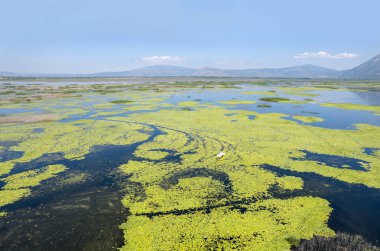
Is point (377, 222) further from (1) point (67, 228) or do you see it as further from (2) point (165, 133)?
(2) point (165, 133)

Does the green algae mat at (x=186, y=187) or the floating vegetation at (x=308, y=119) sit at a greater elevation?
the floating vegetation at (x=308, y=119)

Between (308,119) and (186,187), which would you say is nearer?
(186,187)

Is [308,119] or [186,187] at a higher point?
[308,119]

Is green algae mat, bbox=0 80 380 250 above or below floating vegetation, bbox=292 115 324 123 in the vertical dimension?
below

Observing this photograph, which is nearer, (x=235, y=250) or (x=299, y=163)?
(x=235, y=250)

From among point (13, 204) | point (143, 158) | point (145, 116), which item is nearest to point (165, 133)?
point (143, 158)

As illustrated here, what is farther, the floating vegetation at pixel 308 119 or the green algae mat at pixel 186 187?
the floating vegetation at pixel 308 119

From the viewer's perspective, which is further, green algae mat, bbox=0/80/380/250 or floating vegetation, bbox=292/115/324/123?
floating vegetation, bbox=292/115/324/123

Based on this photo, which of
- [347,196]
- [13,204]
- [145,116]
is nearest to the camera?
[13,204]
